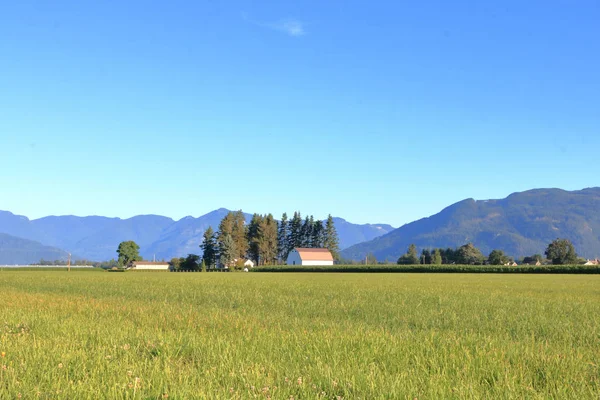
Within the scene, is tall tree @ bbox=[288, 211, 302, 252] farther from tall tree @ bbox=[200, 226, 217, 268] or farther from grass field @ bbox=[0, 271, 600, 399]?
grass field @ bbox=[0, 271, 600, 399]

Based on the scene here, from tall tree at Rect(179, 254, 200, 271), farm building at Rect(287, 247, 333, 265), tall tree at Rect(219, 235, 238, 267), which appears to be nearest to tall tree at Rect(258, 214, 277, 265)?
farm building at Rect(287, 247, 333, 265)

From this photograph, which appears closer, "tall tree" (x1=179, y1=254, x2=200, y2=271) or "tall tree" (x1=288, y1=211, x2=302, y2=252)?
"tall tree" (x1=179, y1=254, x2=200, y2=271)

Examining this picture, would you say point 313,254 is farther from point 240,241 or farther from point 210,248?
point 210,248

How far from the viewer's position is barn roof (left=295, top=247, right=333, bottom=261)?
182 metres

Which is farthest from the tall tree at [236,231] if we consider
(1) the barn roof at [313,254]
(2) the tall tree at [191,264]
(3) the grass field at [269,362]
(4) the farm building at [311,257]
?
(3) the grass field at [269,362]

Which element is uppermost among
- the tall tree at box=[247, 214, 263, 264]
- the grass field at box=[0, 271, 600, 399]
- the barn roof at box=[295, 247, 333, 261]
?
the tall tree at box=[247, 214, 263, 264]

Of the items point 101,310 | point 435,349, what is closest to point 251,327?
point 435,349

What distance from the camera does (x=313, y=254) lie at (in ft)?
603

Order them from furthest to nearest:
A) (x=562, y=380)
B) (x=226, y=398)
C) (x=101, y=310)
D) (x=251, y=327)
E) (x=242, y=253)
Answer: (x=242, y=253) → (x=101, y=310) → (x=251, y=327) → (x=562, y=380) → (x=226, y=398)

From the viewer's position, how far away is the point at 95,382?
296 inches

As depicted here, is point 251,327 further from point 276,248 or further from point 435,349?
point 276,248

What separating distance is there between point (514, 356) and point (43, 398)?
7631 millimetres

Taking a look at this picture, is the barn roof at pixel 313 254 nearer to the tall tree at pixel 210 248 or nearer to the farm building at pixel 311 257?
the farm building at pixel 311 257

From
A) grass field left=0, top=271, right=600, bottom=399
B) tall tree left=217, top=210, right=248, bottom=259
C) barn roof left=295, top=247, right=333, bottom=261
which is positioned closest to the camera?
grass field left=0, top=271, right=600, bottom=399
